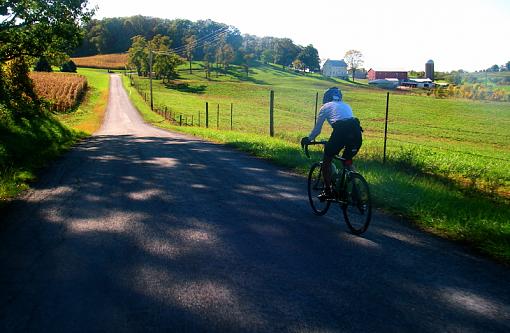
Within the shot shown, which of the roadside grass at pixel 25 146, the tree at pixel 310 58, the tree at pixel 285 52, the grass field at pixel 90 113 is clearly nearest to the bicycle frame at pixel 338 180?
the roadside grass at pixel 25 146

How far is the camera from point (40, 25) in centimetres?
1958

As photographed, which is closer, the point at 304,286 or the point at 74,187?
the point at 304,286

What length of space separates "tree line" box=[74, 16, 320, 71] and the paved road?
15757 centimetres

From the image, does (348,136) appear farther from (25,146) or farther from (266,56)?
(266,56)

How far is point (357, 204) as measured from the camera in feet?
18.4

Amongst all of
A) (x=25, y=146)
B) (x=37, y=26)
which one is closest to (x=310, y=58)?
(x=37, y=26)

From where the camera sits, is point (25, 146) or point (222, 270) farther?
point (25, 146)

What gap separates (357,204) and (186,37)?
168 metres

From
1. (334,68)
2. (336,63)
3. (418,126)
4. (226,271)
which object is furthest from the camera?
(336,63)

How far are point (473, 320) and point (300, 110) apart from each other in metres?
54.3

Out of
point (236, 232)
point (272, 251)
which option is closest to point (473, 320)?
point (272, 251)

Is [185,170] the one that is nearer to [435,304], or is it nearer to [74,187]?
[74,187]

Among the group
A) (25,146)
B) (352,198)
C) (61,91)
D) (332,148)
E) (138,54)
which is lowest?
(25,146)

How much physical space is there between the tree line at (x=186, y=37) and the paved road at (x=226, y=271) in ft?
517
